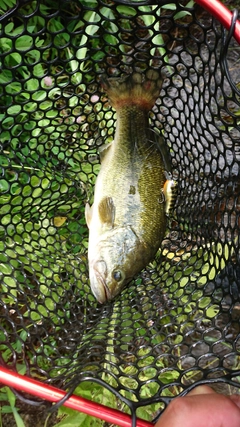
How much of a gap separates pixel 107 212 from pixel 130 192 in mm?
133

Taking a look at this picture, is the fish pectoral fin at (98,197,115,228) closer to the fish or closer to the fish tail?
the fish

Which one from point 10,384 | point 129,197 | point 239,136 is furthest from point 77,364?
point 239,136

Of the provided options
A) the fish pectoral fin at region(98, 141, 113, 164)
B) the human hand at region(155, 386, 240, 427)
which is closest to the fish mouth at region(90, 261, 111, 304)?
the fish pectoral fin at region(98, 141, 113, 164)

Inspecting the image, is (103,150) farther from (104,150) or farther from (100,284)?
(100,284)

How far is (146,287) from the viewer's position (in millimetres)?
1912

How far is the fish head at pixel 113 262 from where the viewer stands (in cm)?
171

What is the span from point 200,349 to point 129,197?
1033 mm

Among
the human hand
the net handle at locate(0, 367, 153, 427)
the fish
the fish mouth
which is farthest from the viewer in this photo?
the fish

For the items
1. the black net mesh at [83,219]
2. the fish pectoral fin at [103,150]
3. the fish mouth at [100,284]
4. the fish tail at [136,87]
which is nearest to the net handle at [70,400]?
the black net mesh at [83,219]

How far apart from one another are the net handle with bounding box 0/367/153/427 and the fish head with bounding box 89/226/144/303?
20.1 inches

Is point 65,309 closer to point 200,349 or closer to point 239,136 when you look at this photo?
point 200,349

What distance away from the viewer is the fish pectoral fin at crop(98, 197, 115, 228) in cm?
179

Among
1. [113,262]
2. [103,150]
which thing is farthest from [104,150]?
[113,262]

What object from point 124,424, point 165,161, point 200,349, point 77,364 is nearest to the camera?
point 124,424
